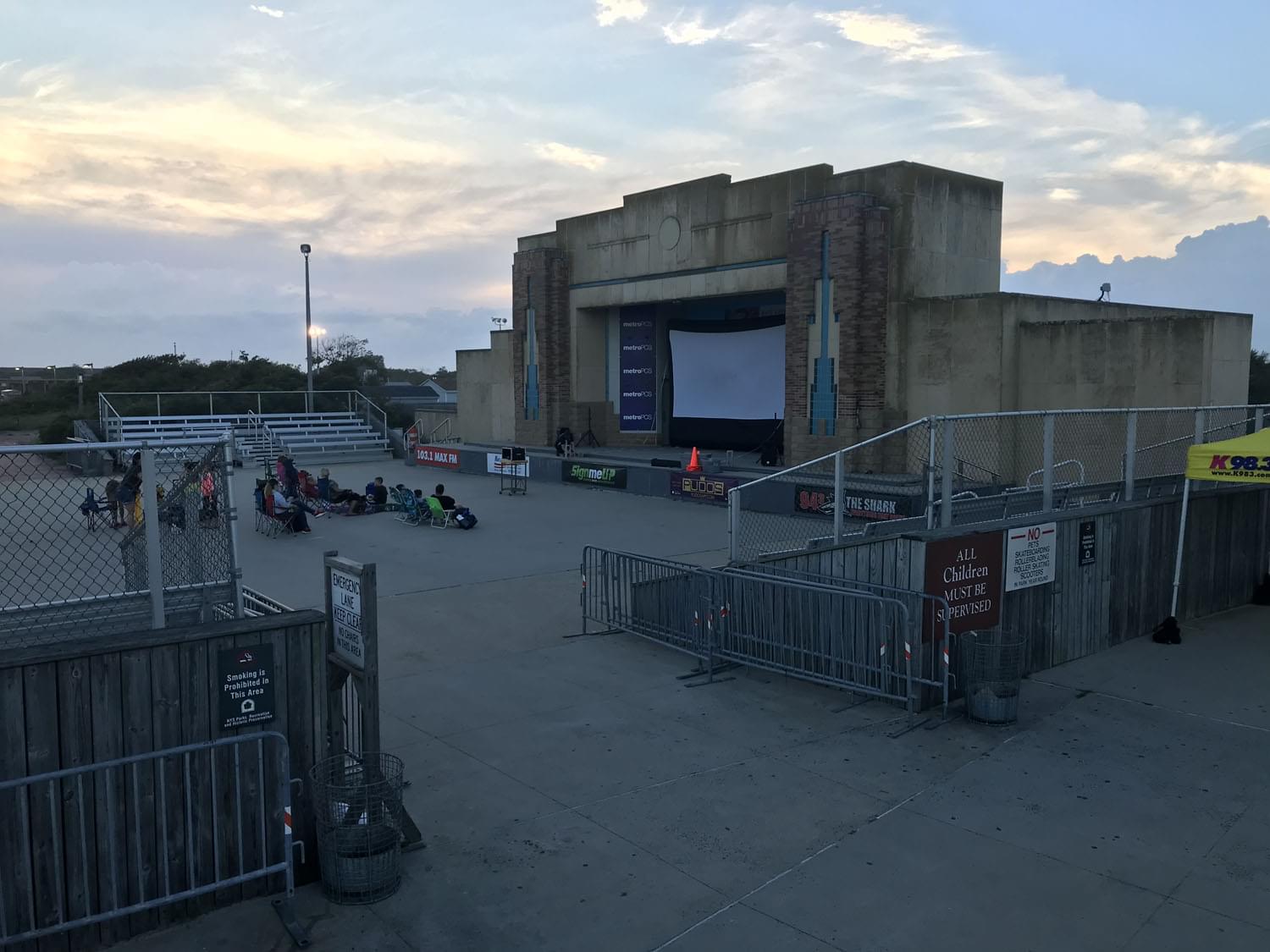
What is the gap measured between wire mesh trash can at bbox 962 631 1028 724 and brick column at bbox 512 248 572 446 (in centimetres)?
2761

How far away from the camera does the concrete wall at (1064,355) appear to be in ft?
66.1

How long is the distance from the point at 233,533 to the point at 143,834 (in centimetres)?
174

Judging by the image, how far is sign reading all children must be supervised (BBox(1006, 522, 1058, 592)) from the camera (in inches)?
398

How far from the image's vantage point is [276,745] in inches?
232

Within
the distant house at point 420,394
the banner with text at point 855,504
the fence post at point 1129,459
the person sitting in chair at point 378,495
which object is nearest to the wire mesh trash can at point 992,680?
the fence post at point 1129,459

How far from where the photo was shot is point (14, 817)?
5.00 meters

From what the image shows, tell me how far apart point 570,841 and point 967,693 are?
4.23 meters

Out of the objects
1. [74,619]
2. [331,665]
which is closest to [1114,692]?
[331,665]

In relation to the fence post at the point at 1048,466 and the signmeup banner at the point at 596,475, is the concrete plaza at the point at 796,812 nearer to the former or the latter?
the fence post at the point at 1048,466

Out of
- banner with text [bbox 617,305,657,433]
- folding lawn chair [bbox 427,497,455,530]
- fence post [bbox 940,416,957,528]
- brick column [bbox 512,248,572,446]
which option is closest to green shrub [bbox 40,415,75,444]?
brick column [bbox 512,248,572,446]

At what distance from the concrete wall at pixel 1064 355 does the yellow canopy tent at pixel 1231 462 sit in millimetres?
9066

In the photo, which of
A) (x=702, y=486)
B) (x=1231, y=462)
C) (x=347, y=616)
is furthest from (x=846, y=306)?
(x=347, y=616)

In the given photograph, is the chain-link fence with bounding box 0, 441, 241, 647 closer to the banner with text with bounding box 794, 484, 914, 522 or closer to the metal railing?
the metal railing

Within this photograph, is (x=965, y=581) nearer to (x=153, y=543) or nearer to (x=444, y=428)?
(x=153, y=543)
